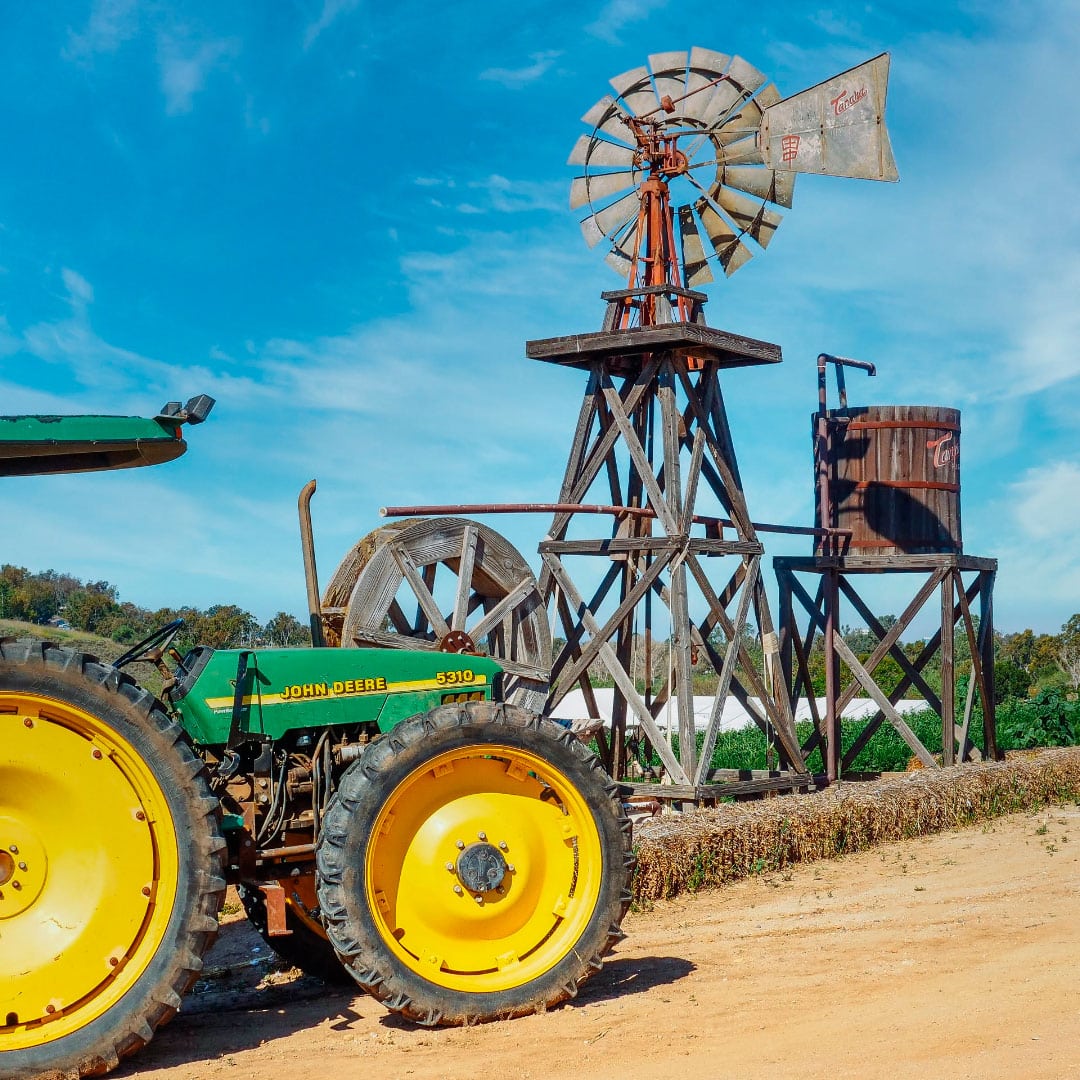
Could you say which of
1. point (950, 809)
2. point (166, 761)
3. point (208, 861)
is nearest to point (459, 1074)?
point (208, 861)

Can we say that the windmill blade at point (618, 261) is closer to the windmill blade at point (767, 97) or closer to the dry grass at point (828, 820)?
the windmill blade at point (767, 97)

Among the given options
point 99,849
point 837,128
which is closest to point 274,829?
point 99,849

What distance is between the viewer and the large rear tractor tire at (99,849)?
19.5 feet

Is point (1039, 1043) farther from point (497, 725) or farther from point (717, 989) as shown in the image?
point (497, 725)

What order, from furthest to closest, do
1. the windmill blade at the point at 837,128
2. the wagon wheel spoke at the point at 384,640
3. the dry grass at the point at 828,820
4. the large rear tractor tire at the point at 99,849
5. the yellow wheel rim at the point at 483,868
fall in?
the windmill blade at the point at 837,128 → the wagon wheel spoke at the point at 384,640 → the dry grass at the point at 828,820 → the yellow wheel rim at the point at 483,868 → the large rear tractor tire at the point at 99,849

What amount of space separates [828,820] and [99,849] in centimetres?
810

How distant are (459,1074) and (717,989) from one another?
6.54 ft

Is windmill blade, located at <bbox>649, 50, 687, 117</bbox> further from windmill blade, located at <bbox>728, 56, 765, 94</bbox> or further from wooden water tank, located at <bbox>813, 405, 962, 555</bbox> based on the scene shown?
wooden water tank, located at <bbox>813, 405, 962, 555</bbox>

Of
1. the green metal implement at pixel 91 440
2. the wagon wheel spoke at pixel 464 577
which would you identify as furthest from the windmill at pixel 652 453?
the green metal implement at pixel 91 440

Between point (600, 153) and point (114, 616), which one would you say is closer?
point (600, 153)

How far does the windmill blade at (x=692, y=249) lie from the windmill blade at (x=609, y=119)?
Answer: 1.07 metres

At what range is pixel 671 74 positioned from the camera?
15.6 m

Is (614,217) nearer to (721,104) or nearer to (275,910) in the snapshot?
(721,104)

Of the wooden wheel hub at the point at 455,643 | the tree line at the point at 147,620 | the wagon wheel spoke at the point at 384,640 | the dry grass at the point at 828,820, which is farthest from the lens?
the tree line at the point at 147,620
